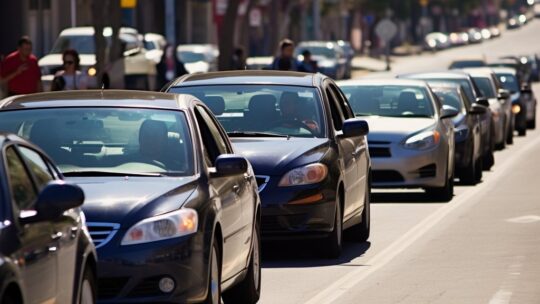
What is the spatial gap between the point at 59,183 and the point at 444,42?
125 metres

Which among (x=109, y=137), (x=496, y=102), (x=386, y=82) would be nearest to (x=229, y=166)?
(x=109, y=137)

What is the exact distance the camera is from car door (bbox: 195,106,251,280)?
1018 centimetres

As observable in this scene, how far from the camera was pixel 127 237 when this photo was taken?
910 centimetres

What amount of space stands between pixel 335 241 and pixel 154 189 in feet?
15.3

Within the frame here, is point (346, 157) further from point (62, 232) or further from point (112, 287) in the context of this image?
point (62, 232)

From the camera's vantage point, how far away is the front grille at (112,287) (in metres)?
9.09

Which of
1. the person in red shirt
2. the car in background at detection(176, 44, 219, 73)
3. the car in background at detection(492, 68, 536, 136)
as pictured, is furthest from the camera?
the car in background at detection(176, 44, 219, 73)

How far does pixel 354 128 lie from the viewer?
14.6m

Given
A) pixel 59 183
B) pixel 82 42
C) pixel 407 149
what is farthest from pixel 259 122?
pixel 82 42

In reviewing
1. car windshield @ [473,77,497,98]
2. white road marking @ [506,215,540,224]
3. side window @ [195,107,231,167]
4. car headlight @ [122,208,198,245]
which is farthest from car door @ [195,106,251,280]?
car windshield @ [473,77,497,98]

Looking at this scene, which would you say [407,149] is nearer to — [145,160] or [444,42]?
[145,160]

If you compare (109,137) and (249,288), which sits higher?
(109,137)

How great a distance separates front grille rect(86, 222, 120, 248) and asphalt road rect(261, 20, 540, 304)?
265 cm

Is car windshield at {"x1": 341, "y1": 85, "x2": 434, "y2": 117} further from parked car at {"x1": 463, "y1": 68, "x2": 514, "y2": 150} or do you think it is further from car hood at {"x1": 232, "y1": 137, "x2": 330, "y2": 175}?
parked car at {"x1": 463, "y1": 68, "x2": 514, "y2": 150}
